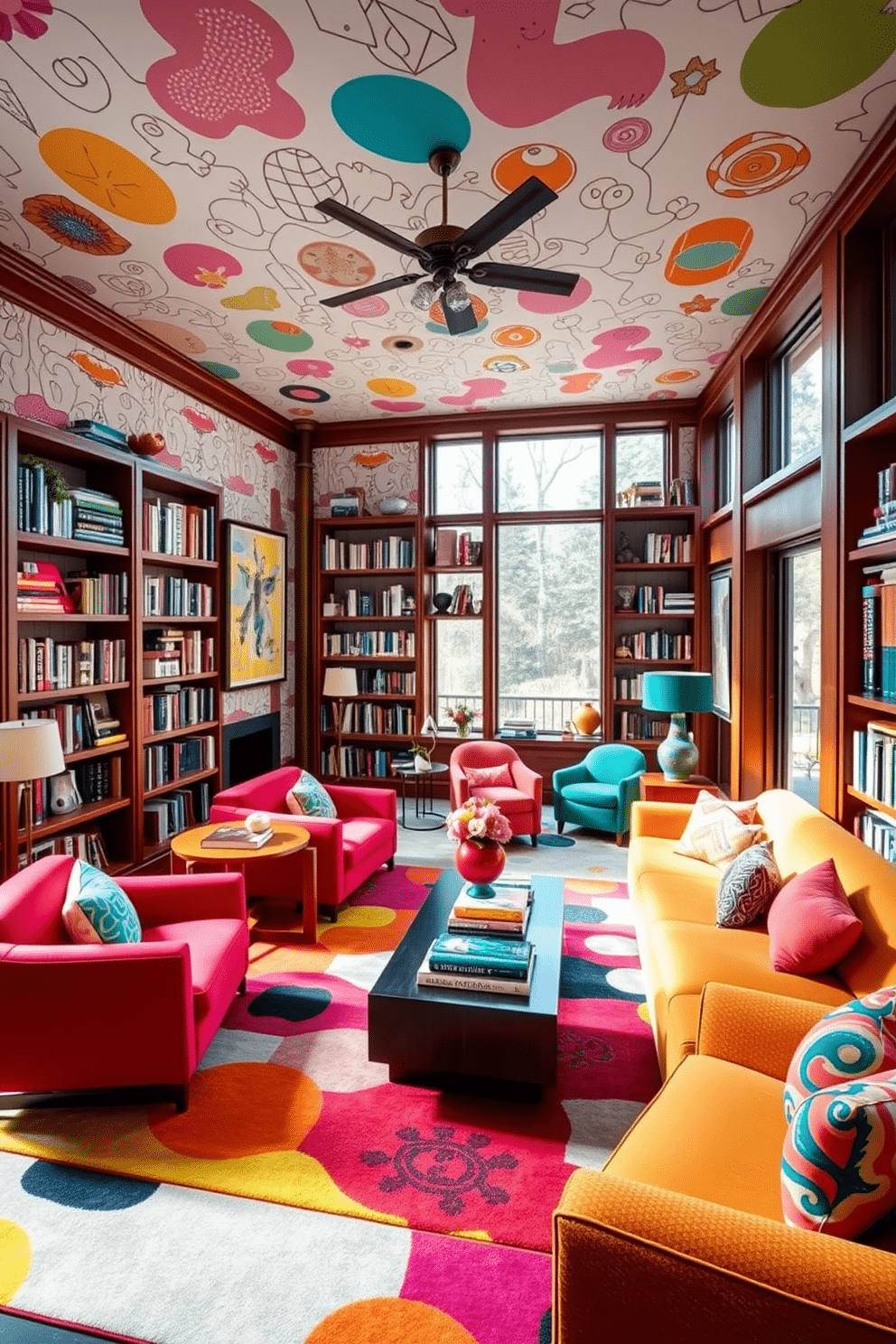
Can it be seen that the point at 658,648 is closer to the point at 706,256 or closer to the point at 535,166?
the point at 706,256

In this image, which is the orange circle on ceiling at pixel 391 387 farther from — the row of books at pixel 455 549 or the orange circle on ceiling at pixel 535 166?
the orange circle on ceiling at pixel 535 166

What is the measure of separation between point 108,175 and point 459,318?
150cm

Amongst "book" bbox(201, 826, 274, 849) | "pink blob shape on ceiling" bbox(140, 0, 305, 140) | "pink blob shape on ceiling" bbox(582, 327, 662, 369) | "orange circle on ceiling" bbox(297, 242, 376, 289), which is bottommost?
"book" bbox(201, 826, 274, 849)

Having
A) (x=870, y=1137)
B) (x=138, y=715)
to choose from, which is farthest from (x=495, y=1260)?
(x=138, y=715)

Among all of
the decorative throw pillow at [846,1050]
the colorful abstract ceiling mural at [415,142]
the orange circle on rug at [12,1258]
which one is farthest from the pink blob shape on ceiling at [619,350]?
the orange circle on rug at [12,1258]

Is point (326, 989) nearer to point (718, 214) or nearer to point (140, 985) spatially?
point (140, 985)

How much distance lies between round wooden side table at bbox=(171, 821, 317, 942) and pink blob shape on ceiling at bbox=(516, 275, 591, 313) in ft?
10.3

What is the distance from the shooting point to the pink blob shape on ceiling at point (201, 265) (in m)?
3.54

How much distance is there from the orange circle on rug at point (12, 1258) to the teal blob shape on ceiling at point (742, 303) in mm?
4981

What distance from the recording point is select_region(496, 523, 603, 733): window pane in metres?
6.69

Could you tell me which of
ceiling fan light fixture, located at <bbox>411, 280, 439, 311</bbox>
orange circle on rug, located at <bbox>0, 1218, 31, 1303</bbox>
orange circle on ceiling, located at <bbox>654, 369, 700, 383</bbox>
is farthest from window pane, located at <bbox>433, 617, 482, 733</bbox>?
orange circle on rug, located at <bbox>0, 1218, 31, 1303</bbox>

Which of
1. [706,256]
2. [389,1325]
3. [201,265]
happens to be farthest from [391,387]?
[389,1325]

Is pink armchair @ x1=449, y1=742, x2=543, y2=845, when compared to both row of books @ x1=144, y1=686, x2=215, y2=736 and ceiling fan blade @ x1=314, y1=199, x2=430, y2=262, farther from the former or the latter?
ceiling fan blade @ x1=314, y1=199, x2=430, y2=262

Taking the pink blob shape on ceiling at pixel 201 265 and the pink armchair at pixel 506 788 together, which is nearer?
the pink blob shape on ceiling at pixel 201 265
